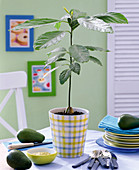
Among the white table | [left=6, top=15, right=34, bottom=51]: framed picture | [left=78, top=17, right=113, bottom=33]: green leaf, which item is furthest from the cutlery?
[left=6, top=15, right=34, bottom=51]: framed picture

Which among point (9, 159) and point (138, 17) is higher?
point (138, 17)

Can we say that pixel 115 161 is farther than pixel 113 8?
No

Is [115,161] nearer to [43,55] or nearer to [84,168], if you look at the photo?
[84,168]

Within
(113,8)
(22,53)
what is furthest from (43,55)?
(113,8)

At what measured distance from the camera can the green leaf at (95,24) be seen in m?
1.01

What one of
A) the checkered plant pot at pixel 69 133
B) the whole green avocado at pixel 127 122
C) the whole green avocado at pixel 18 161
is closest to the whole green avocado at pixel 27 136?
the checkered plant pot at pixel 69 133

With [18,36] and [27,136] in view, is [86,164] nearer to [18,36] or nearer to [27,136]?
[27,136]

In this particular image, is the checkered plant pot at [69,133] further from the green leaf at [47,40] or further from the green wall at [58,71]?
the green wall at [58,71]

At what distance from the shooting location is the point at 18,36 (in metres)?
2.55

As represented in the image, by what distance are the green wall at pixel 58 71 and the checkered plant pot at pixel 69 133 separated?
1427mm

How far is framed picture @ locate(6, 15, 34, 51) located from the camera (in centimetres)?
253

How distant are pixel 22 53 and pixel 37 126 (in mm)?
679

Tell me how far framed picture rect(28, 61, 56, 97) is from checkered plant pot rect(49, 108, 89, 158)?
4.63 ft

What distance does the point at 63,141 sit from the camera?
1167 mm
